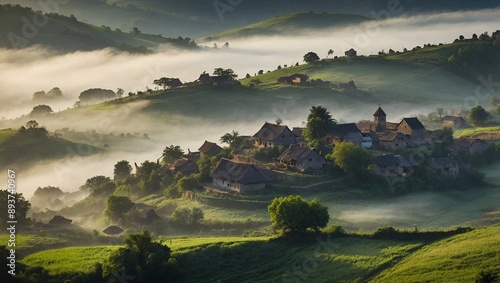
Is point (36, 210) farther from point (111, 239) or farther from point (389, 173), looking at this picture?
point (389, 173)

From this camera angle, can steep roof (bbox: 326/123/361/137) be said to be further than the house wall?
Yes

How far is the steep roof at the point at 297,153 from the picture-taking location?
97.8m

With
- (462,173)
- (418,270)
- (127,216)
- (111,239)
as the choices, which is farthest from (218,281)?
(462,173)

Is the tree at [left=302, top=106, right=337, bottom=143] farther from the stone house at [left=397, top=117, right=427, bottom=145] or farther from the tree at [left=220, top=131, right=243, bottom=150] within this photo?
the stone house at [left=397, top=117, right=427, bottom=145]

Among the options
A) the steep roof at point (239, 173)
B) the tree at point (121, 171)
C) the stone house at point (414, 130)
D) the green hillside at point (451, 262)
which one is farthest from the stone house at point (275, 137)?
the green hillside at point (451, 262)

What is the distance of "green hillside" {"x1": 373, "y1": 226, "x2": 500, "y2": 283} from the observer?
5456 centimetres

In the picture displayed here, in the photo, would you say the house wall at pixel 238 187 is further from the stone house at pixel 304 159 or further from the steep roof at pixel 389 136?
the steep roof at pixel 389 136

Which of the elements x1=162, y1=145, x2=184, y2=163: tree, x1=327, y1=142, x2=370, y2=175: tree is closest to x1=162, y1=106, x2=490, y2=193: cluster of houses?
x1=162, y1=145, x2=184, y2=163: tree

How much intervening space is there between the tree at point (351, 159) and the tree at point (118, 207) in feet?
105

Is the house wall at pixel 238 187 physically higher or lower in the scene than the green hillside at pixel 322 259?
higher

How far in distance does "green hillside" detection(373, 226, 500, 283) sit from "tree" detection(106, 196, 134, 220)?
1823 inches

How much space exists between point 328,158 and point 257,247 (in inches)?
1417

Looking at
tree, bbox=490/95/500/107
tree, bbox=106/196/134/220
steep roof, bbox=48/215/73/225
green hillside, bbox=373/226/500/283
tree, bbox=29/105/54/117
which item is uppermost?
tree, bbox=29/105/54/117

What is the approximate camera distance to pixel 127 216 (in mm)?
92188
